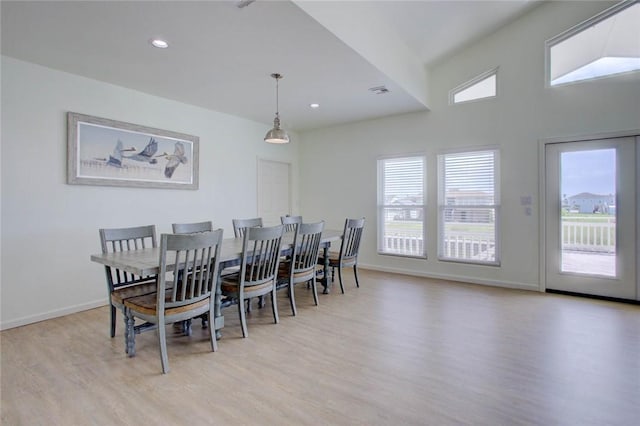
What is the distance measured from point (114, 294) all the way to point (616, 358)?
3.97 metres

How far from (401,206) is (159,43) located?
13.3 feet

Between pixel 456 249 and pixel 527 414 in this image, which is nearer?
pixel 527 414

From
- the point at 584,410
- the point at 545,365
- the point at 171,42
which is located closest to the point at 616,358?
the point at 545,365

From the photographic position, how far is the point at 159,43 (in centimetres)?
287

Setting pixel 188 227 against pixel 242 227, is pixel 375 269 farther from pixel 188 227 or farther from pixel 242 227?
pixel 188 227

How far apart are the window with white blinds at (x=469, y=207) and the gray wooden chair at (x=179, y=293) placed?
3704mm

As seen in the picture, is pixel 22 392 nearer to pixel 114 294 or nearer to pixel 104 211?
pixel 114 294

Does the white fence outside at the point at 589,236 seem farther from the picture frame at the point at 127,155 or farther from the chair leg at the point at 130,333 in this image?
the picture frame at the point at 127,155

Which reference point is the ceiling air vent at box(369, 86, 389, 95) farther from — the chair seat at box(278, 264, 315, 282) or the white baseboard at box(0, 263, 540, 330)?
the white baseboard at box(0, 263, 540, 330)

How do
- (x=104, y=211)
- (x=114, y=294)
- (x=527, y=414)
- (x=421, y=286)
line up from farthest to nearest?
(x=421, y=286)
(x=104, y=211)
(x=114, y=294)
(x=527, y=414)

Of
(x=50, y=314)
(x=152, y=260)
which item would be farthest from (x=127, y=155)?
(x=152, y=260)

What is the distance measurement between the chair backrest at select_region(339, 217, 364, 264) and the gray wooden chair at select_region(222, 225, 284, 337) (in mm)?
1337

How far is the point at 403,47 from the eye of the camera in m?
4.22

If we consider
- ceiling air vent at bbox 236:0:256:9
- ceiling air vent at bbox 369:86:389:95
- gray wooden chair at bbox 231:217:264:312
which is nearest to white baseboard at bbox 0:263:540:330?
gray wooden chair at bbox 231:217:264:312
